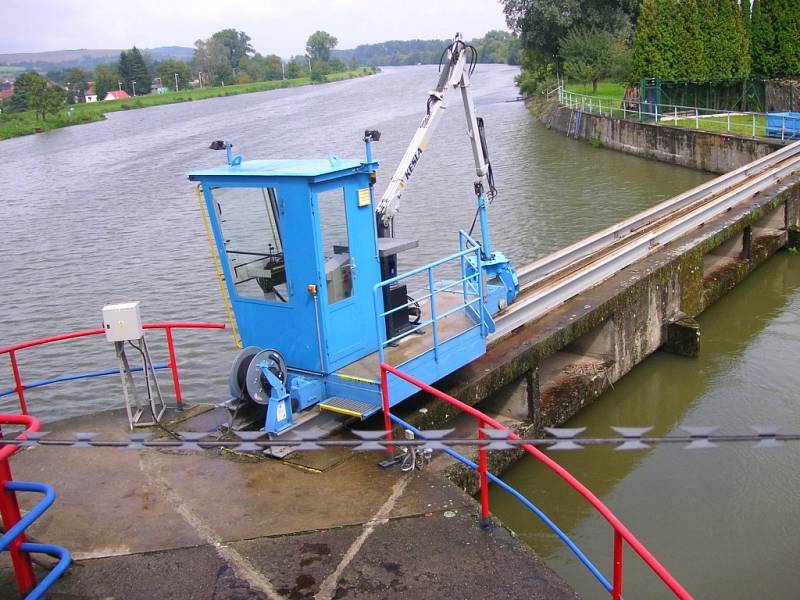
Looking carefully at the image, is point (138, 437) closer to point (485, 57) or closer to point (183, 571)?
point (183, 571)

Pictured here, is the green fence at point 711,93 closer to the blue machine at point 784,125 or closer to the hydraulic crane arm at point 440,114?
the blue machine at point 784,125

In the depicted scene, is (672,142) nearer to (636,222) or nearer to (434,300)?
(636,222)

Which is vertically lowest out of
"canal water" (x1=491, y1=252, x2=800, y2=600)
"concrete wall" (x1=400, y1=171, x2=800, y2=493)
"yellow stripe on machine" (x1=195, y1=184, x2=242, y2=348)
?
"canal water" (x1=491, y1=252, x2=800, y2=600)

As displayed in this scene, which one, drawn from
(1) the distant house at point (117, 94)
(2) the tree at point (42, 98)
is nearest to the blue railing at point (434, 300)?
(2) the tree at point (42, 98)

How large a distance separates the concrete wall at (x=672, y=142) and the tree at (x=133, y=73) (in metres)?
111

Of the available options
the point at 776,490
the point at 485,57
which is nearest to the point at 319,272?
the point at 776,490

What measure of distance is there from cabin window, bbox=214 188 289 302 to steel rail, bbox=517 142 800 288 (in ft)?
16.3

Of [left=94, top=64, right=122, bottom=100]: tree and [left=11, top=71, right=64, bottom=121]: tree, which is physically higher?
[left=94, top=64, right=122, bottom=100]: tree

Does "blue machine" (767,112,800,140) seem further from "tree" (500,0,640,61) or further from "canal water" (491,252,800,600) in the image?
"tree" (500,0,640,61)

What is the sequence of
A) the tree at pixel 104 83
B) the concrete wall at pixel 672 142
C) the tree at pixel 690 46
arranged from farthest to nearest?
the tree at pixel 104 83
the tree at pixel 690 46
the concrete wall at pixel 672 142

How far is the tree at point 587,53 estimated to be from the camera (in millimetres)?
43938

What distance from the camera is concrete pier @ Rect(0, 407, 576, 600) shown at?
17.1ft

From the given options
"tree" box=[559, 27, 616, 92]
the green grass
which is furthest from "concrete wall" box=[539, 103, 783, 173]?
the green grass

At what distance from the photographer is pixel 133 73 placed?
134250 mm
